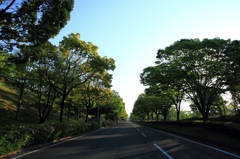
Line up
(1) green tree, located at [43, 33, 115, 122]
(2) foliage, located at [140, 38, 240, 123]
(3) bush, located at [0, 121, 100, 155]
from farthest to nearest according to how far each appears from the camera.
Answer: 1. (1) green tree, located at [43, 33, 115, 122]
2. (2) foliage, located at [140, 38, 240, 123]
3. (3) bush, located at [0, 121, 100, 155]

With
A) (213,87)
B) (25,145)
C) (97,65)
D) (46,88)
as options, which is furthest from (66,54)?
(213,87)

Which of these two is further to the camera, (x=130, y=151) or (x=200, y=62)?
(x=200, y=62)

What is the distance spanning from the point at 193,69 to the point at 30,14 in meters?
15.4

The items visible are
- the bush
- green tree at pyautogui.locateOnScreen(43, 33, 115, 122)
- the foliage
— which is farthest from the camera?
green tree at pyautogui.locateOnScreen(43, 33, 115, 122)

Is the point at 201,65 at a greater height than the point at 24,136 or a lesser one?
greater

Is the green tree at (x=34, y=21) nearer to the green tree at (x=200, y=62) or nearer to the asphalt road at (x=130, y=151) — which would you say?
the asphalt road at (x=130, y=151)

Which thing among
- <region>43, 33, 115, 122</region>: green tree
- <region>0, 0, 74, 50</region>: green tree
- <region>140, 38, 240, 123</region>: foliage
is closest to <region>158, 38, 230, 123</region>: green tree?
<region>140, 38, 240, 123</region>: foliage

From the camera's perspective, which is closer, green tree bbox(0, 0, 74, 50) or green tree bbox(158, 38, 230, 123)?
green tree bbox(0, 0, 74, 50)

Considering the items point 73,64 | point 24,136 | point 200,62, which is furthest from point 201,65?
point 24,136

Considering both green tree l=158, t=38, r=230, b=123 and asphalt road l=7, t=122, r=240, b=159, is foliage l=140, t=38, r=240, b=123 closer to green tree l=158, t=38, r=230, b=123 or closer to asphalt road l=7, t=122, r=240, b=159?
green tree l=158, t=38, r=230, b=123

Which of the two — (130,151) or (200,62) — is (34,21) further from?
(200,62)

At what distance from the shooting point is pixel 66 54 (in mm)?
21016

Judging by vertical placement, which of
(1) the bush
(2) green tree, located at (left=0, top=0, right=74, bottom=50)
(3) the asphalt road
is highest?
(2) green tree, located at (left=0, top=0, right=74, bottom=50)

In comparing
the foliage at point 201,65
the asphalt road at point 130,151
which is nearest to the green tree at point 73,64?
the foliage at point 201,65
